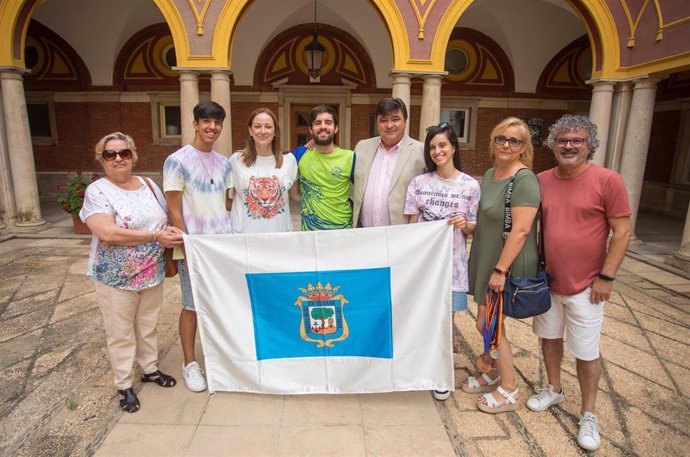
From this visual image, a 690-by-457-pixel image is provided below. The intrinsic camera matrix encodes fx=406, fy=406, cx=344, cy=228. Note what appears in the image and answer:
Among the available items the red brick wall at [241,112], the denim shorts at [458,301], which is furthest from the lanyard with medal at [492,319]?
the red brick wall at [241,112]

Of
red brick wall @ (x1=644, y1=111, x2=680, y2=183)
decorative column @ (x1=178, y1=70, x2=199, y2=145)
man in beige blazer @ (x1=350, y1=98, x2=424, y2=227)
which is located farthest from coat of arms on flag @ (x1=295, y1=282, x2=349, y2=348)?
red brick wall @ (x1=644, y1=111, x2=680, y2=183)

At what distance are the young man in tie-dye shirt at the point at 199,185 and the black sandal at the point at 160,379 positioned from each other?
18 centimetres

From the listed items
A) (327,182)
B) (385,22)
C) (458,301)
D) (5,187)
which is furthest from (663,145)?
(5,187)

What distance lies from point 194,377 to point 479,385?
210 centimetres

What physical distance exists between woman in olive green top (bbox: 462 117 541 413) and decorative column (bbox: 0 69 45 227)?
28.4 feet

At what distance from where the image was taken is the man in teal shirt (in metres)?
3.00

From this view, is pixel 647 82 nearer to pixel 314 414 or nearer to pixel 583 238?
pixel 583 238

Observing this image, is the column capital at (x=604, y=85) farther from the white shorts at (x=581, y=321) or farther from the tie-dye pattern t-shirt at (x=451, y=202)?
the white shorts at (x=581, y=321)

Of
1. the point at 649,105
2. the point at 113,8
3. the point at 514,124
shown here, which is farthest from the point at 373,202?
the point at 113,8

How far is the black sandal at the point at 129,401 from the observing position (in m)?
2.71

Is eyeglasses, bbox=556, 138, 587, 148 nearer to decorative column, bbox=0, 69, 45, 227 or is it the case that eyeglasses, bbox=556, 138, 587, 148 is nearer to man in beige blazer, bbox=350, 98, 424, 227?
man in beige blazer, bbox=350, 98, 424, 227

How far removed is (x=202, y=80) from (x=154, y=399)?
1081 centimetres

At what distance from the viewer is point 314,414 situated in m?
2.70

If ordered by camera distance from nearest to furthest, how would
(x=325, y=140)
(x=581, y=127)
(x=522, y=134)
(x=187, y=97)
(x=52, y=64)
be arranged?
(x=581, y=127) → (x=522, y=134) → (x=325, y=140) → (x=187, y=97) → (x=52, y=64)
